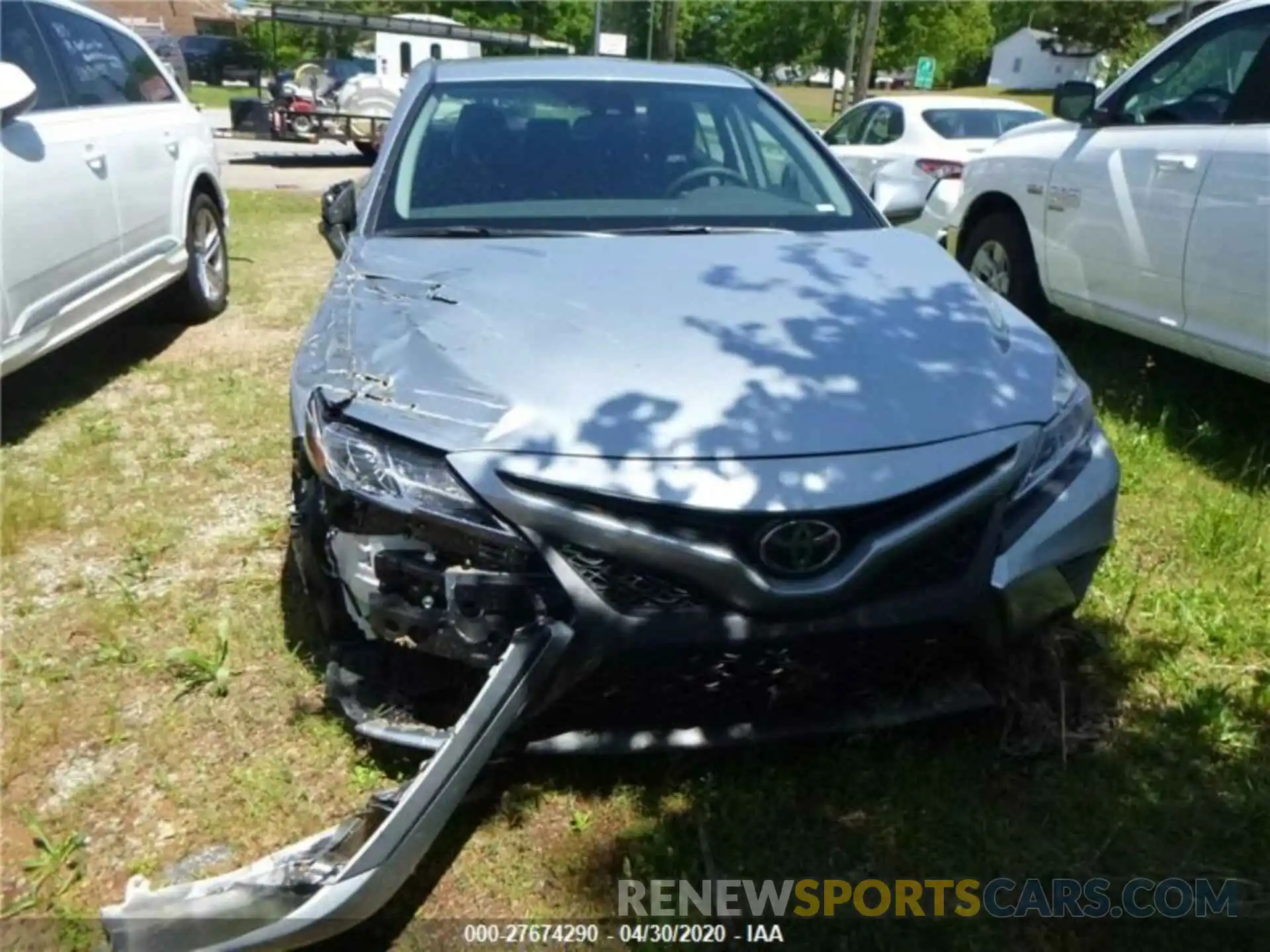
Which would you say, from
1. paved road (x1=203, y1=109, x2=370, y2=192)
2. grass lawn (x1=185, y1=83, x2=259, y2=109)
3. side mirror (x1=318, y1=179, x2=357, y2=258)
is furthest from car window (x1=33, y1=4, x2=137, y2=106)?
grass lawn (x1=185, y1=83, x2=259, y2=109)

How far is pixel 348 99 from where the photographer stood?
1664 centimetres

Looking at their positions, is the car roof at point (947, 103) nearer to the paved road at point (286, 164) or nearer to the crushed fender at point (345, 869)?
the paved road at point (286, 164)

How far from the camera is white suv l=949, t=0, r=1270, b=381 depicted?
4.07 m

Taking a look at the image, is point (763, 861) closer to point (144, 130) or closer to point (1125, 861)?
point (1125, 861)

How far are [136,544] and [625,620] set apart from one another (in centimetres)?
229

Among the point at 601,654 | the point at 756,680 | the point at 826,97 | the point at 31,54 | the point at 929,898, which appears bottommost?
the point at 826,97

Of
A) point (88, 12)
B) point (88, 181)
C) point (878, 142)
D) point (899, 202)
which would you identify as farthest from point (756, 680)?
point (878, 142)

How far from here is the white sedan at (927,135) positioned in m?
8.92

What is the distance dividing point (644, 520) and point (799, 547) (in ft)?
1.00

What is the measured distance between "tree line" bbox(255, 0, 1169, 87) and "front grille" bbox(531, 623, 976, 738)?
30.9m

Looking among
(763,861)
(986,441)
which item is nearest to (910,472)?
(986,441)

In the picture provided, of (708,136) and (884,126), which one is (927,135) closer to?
(884,126)

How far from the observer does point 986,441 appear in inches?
88.6

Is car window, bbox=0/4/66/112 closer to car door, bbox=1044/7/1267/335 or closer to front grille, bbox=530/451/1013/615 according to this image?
front grille, bbox=530/451/1013/615
